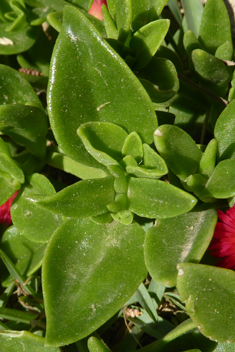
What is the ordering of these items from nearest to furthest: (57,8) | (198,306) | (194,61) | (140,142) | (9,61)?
(198,306), (140,142), (194,61), (57,8), (9,61)

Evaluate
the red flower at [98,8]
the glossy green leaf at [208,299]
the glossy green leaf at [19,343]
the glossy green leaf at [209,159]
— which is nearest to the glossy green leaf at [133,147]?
the glossy green leaf at [209,159]

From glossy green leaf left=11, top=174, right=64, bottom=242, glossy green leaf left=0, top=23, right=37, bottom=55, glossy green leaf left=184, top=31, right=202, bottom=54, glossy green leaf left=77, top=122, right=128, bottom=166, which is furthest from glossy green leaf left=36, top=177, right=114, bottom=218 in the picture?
glossy green leaf left=0, top=23, right=37, bottom=55

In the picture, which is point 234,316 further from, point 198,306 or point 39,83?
point 39,83

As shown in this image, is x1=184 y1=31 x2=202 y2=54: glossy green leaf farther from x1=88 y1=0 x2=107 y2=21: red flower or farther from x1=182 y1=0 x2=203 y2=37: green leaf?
x1=88 y1=0 x2=107 y2=21: red flower

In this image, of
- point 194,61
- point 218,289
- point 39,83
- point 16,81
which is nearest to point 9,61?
point 39,83

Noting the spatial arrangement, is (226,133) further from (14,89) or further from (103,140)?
(14,89)

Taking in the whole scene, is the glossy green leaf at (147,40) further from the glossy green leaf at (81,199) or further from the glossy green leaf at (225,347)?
the glossy green leaf at (225,347)

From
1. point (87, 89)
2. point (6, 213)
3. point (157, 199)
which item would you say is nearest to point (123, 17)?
point (87, 89)

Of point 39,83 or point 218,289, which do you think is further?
point 39,83
